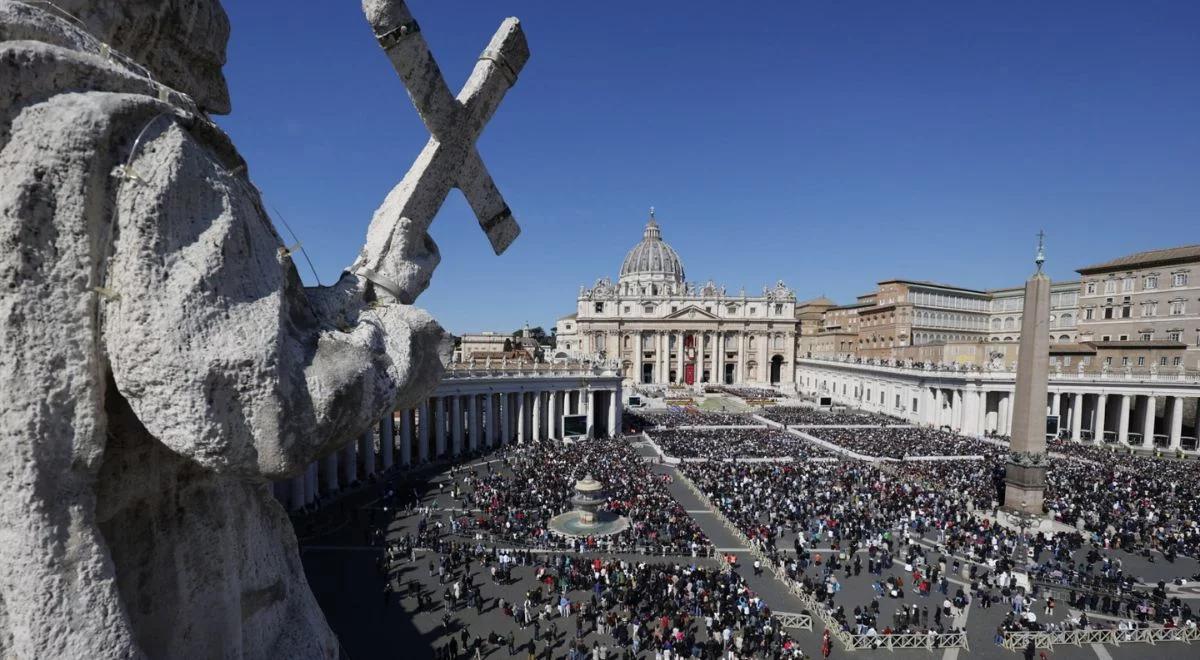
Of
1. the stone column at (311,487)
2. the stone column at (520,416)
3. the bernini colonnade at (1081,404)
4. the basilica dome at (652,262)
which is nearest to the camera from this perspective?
the stone column at (311,487)

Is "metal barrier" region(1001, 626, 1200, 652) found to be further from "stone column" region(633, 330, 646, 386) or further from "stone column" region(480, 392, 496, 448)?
"stone column" region(633, 330, 646, 386)

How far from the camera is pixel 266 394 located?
2492 millimetres

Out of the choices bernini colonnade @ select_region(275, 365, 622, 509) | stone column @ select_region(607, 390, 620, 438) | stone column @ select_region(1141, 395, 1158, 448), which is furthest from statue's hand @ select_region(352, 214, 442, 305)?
stone column @ select_region(1141, 395, 1158, 448)

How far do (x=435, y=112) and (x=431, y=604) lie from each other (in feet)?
53.3

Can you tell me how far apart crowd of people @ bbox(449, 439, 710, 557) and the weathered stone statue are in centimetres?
2002

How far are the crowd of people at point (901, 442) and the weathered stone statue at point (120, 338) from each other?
40460 mm

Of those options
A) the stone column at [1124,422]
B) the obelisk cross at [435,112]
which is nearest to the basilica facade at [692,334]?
the stone column at [1124,422]

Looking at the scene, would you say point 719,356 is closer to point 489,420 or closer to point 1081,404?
point 1081,404

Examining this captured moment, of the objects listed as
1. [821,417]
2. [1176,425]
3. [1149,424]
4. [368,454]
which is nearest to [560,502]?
[368,454]

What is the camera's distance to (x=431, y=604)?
17109mm

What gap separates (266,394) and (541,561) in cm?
1959

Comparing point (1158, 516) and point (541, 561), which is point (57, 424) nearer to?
point (541, 561)

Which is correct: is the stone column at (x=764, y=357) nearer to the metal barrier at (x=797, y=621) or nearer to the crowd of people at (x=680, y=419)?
the crowd of people at (x=680, y=419)

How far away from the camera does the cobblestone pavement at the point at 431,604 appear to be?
14930mm
